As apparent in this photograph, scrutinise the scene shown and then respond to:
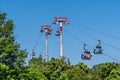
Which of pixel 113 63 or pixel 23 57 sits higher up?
pixel 113 63

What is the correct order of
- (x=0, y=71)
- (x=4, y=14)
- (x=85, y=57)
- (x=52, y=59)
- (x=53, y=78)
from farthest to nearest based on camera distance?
(x=52, y=59) < (x=53, y=78) < (x=85, y=57) < (x=4, y=14) < (x=0, y=71)

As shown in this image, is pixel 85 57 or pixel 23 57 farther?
pixel 85 57

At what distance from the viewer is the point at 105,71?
108750 mm

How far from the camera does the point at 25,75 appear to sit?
214 ft

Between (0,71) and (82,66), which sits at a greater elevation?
(82,66)

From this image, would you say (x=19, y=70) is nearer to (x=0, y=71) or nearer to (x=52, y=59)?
(x=0, y=71)

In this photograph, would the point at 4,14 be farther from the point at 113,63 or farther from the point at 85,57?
the point at 113,63

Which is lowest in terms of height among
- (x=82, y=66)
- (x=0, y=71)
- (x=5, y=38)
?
(x=0, y=71)

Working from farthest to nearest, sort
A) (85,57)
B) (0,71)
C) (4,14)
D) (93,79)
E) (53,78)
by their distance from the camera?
(93,79) → (53,78) → (85,57) → (4,14) → (0,71)

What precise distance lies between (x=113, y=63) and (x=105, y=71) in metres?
3.11

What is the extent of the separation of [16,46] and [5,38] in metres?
1.59

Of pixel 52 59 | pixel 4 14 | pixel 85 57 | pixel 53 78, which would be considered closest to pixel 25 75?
pixel 4 14

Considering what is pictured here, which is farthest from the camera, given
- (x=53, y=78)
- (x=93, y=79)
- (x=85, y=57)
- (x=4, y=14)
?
(x=93, y=79)

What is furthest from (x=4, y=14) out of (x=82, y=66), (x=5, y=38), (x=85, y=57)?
(x=82, y=66)
